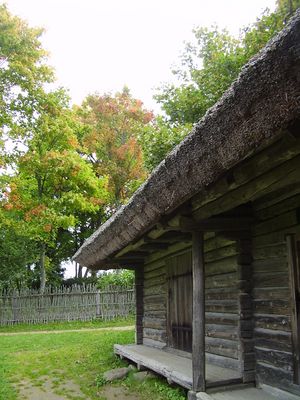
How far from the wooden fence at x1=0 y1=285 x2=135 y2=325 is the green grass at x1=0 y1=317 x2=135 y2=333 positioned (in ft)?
1.12

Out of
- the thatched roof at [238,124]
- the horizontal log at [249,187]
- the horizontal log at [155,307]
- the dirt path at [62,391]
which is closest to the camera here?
the thatched roof at [238,124]

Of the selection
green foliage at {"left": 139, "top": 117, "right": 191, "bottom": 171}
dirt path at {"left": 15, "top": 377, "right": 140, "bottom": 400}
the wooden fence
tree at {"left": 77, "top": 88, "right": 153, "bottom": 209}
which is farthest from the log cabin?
tree at {"left": 77, "top": 88, "right": 153, "bottom": 209}

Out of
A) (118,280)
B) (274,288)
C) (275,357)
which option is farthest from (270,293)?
(118,280)

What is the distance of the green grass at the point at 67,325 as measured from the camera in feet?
56.1

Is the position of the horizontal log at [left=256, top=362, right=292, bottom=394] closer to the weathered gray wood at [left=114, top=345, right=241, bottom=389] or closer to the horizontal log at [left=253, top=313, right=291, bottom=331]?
the weathered gray wood at [left=114, top=345, right=241, bottom=389]

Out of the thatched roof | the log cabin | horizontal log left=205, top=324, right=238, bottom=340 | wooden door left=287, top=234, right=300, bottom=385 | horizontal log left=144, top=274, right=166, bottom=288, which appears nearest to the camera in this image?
the thatched roof

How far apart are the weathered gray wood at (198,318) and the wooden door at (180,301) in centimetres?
200

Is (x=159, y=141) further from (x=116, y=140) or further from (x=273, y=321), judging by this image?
(x=116, y=140)

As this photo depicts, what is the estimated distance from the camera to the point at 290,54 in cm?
234

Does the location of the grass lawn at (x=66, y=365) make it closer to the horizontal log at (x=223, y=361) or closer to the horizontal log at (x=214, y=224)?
Answer: the horizontal log at (x=223, y=361)

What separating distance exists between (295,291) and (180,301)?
3.19m

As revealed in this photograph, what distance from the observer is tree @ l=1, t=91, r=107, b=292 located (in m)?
18.6

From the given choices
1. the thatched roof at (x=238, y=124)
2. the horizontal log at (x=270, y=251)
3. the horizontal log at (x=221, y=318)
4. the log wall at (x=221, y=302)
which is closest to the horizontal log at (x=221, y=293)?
the log wall at (x=221, y=302)

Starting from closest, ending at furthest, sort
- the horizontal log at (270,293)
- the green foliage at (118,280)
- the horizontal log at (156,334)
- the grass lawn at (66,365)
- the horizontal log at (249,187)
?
the horizontal log at (249,187) < the horizontal log at (270,293) < the grass lawn at (66,365) < the horizontal log at (156,334) < the green foliage at (118,280)
